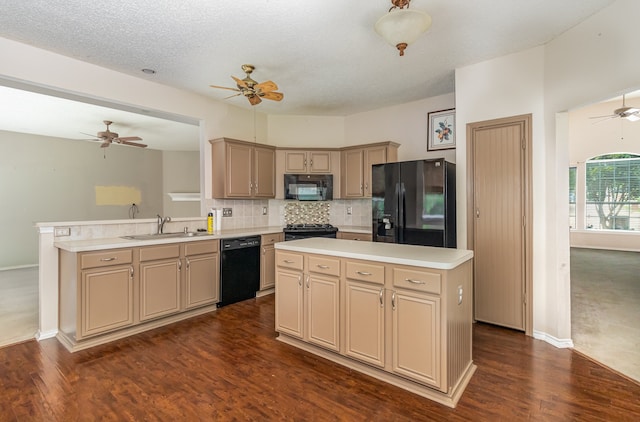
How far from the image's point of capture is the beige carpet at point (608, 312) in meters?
2.64

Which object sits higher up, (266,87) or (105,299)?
(266,87)

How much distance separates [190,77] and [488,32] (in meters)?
3.12

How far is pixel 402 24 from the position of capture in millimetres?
2051

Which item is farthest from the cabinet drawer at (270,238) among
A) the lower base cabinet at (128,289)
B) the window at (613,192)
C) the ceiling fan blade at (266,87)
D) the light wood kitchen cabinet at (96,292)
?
the window at (613,192)

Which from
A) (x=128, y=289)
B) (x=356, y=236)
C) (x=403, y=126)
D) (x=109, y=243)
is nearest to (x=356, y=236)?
(x=356, y=236)

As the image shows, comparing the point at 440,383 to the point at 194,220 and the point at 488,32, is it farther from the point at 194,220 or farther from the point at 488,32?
the point at 194,220

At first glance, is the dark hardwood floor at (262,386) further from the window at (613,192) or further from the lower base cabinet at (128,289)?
the window at (613,192)

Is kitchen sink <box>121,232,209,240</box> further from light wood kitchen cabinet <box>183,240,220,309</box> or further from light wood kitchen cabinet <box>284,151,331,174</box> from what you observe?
light wood kitchen cabinet <box>284,151,331,174</box>

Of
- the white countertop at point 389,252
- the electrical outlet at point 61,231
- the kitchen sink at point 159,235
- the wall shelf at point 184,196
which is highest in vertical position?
the wall shelf at point 184,196

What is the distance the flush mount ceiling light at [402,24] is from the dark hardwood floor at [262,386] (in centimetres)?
238

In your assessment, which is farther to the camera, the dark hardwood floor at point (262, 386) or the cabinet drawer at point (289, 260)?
the cabinet drawer at point (289, 260)

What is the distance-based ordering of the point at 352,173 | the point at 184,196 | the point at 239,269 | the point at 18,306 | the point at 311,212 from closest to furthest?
the point at 18,306 → the point at 239,269 → the point at 352,173 → the point at 311,212 → the point at 184,196

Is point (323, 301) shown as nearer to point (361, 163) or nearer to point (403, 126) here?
point (361, 163)

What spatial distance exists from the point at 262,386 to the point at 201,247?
6.35 feet
